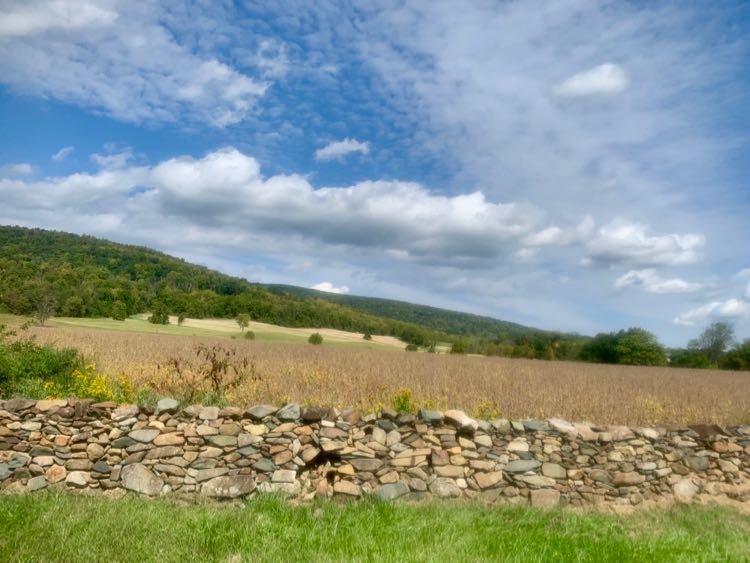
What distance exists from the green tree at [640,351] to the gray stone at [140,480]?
52016mm

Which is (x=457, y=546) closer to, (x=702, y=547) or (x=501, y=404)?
(x=702, y=547)

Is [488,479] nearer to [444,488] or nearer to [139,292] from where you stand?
[444,488]

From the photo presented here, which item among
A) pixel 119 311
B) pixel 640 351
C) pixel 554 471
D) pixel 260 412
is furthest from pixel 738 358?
pixel 119 311

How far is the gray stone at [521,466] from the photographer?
6777 millimetres

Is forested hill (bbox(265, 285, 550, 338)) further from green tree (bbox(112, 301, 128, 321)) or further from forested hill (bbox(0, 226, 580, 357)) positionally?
green tree (bbox(112, 301, 128, 321))

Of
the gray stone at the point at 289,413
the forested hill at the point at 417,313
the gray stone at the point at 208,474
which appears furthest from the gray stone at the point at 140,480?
the forested hill at the point at 417,313

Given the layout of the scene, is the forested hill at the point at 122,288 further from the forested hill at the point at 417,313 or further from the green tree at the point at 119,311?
the forested hill at the point at 417,313

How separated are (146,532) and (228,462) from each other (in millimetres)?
2008

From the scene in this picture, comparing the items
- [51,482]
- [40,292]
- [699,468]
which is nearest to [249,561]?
[51,482]

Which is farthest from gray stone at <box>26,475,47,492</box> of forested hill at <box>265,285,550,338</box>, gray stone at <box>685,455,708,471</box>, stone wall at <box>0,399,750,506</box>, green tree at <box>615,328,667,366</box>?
forested hill at <box>265,285,550,338</box>

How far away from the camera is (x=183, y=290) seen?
65625 mm

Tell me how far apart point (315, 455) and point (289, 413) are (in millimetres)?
645

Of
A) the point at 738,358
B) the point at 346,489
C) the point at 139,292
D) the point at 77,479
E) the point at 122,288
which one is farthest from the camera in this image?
the point at 139,292

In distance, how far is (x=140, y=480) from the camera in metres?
6.21
